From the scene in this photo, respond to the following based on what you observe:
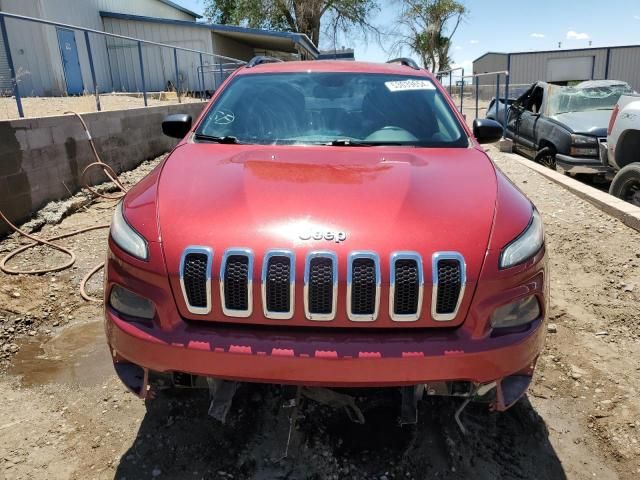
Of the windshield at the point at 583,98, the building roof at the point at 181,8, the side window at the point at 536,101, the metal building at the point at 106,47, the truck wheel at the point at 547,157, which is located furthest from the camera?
the building roof at the point at 181,8

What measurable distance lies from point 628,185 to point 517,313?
4724 mm

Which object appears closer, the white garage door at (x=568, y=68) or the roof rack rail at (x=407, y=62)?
the roof rack rail at (x=407, y=62)

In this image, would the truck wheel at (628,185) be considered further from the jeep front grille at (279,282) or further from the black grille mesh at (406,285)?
the jeep front grille at (279,282)

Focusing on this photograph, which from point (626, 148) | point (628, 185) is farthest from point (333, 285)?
point (626, 148)

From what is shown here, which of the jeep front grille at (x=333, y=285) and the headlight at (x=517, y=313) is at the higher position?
the jeep front grille at (x=333, y=285)

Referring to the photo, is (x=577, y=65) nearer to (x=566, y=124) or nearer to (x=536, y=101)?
(x=536, y=101)

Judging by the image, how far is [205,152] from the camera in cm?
279

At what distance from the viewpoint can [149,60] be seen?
17938mm

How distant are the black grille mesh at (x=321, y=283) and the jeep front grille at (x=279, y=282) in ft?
0.22

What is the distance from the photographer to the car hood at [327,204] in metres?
1.92

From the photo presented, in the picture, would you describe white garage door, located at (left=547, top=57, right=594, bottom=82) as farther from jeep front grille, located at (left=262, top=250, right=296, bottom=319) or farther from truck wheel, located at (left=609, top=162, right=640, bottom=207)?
jeep front grille, located at (left=262, top=250, right=296, bottom=319)

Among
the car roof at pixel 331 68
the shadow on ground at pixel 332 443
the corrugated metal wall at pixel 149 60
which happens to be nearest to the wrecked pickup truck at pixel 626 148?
the car roof at pixel 331 68

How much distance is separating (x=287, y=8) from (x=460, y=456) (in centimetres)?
3254

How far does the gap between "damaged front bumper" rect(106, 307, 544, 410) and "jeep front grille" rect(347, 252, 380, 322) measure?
0.10 m
